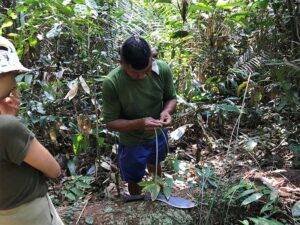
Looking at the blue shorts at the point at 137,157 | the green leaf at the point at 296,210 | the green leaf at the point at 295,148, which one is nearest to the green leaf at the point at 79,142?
the blue shorts at the point at 137,157

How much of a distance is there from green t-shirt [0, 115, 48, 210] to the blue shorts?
114 centimetres

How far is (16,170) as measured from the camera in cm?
164

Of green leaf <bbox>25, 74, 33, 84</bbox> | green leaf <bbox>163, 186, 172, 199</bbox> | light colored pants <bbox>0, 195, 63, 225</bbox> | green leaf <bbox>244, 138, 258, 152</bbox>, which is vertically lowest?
green leaf <bbox>163, 186, 172, 199</bbox>

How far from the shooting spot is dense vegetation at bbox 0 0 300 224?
2.90 meters

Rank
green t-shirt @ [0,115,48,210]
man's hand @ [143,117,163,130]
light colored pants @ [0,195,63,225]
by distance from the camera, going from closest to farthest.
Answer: green t-shirt @ [0,115,48,210]
light colored pants @ [0,195,63,225]
man's hand @ [143,117,163,130]

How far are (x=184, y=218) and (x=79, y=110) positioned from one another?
1.59 meters

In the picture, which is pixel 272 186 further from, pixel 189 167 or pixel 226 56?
pixel 226 56

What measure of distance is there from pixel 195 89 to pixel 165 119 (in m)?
1.64

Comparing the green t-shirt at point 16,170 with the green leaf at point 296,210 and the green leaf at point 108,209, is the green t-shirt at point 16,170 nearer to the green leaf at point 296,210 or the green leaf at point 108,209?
the green leaf at point 108,209

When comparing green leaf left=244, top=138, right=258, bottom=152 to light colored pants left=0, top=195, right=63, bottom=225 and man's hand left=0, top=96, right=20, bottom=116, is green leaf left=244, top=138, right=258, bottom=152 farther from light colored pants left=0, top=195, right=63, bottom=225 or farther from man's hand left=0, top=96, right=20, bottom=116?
man's hand left=0, top=96, right=20, bottom=116

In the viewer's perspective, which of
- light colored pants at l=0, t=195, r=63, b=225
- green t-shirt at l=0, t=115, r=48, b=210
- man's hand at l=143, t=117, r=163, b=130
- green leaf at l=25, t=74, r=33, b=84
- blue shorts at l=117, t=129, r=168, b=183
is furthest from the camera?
green leaf at l=25, t=74, r=33, b=84

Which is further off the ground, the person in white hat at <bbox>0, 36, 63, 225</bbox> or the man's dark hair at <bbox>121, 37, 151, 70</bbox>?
the man's dark hair at <bbox>121, 37, 151, 70</bbox>

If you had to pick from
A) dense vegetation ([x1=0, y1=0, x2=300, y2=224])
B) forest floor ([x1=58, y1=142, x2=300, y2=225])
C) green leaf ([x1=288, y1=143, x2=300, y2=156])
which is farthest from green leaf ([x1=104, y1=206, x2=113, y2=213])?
green leaf ([x1=288, y1=143, x2=300, y2=156])

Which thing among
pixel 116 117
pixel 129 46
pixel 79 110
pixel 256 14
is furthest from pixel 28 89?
pixel 256 14
